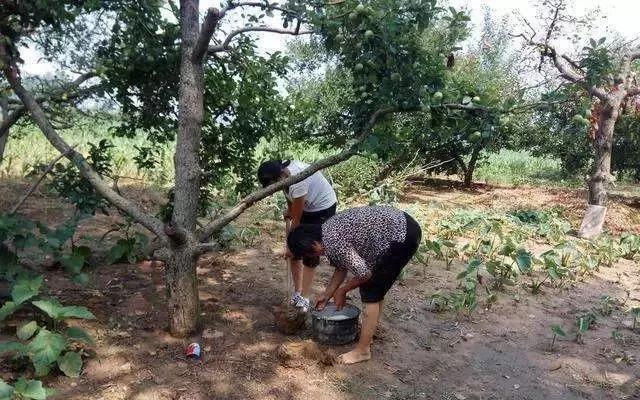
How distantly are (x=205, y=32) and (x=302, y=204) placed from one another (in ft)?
4.54

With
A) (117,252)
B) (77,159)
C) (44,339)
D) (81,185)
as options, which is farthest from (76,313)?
(81,185)

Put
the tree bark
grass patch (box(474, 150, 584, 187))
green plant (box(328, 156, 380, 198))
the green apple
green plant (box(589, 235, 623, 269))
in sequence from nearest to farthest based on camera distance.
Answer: the green apple < green plant (box(589, 235, 623, 269)) < the tree bark < green plant (box(328, 156, 380, 198)) < grass patch (box(474, 150, 584, 187))

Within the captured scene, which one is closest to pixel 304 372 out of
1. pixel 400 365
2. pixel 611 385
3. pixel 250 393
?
pixel 250 393

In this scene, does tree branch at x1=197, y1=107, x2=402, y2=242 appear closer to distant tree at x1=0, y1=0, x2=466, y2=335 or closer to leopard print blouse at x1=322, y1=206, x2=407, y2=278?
distant tree at x1=0, y1=0, x2=466, y2=335

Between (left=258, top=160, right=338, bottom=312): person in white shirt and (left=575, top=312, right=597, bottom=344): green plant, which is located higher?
(left=258, top=160, right=338, bottom=312): person in white shirt

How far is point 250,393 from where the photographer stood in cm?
293

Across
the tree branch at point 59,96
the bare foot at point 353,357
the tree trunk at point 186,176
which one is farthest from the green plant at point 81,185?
the bare foot at point 353,357

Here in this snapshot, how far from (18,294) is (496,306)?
3.80 m

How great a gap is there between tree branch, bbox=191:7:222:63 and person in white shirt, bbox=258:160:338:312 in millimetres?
853

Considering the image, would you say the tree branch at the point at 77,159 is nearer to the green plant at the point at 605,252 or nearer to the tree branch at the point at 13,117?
the tree branch at the point at 13,117

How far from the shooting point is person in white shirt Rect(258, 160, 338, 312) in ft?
11.7

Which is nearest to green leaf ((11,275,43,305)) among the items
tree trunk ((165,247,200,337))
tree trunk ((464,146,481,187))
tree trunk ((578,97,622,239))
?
tree trunk ((165,247,200,337))

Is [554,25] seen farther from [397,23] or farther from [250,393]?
[250,393]

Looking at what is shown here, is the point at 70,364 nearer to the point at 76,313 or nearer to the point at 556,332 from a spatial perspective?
the point at 76,313
